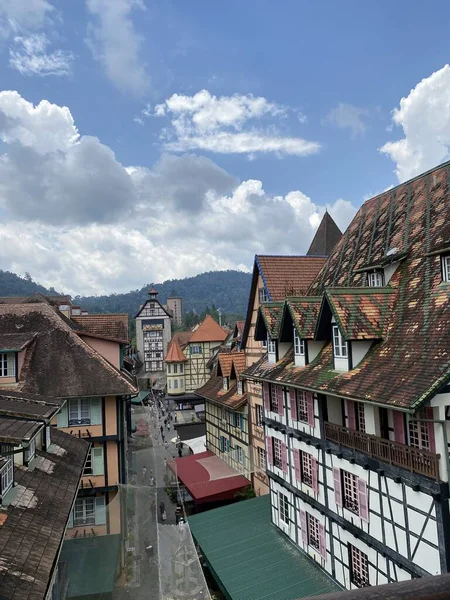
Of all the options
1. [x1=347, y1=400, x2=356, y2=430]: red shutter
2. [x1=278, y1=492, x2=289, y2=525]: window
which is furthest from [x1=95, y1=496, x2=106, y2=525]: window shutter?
[x1=347, y1=400, x2=356, y2=430]: red shutter

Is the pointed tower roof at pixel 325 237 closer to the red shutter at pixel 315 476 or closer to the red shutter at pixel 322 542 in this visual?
the red shutter at pixel 315 476

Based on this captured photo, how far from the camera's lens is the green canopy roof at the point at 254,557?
14352 millimetres

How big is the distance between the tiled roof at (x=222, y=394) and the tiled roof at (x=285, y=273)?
7.42 m

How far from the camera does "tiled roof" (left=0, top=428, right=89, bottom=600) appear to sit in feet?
25.7

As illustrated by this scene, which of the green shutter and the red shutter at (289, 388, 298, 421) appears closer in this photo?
the red shutter at (289, 388, 298, 421)

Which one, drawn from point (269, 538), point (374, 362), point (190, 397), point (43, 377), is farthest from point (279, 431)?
point (190, 397)

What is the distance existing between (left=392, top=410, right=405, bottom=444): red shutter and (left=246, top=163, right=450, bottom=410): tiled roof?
0.91m

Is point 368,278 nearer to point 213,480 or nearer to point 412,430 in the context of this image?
point 412,430

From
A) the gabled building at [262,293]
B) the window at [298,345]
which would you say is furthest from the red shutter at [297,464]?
the gabled building at [262,293]

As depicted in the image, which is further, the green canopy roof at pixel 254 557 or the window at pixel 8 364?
the window at pixel 8 364

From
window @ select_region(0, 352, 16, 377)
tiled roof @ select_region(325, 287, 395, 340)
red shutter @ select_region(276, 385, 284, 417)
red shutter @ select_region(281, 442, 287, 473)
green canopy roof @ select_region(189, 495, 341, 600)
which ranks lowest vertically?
green canopy roof @ select_region(189, 495, 341, 600)

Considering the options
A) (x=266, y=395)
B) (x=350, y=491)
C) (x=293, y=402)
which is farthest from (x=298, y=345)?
(x=350, y=491)

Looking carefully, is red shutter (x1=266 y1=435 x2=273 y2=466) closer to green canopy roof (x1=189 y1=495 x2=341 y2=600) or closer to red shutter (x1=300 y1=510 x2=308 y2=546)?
green canopy roof (x1=189 y1=495 x2=341 y2=600)

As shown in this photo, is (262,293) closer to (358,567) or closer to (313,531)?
(313,531)
